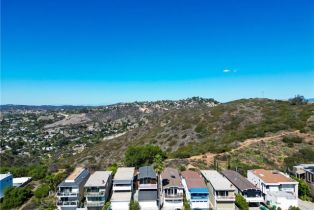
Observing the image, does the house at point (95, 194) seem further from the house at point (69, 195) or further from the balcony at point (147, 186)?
the balcony at point (147, 186)

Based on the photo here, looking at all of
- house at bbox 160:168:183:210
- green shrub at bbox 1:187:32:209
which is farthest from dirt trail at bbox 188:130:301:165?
green shrub at bbox 1:187:32:209

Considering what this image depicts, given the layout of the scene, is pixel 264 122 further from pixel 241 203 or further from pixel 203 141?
pixel 241 203

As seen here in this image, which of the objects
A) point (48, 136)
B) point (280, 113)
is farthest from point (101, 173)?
point (48, 136)

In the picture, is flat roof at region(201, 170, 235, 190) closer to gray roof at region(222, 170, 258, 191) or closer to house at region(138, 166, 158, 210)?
gray roof at region(222, 170, 258, 191)

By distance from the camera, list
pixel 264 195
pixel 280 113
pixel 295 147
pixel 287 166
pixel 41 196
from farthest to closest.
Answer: pixel 280 113 < pixel 295 147 < pixel 287 166 < pixel 41 196 < pixel 264 195

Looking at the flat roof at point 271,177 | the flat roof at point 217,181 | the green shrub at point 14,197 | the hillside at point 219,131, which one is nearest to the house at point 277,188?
the flat roof at point 271,177
